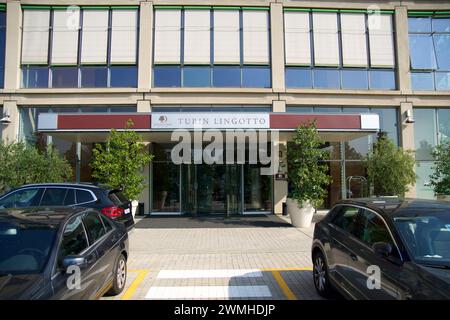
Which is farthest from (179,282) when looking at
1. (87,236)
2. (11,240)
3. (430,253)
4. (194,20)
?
(194,20)

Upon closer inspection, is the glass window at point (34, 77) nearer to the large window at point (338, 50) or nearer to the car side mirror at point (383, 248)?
the large window at point (338, 50)

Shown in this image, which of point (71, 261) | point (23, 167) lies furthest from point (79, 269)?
point (23, 167)

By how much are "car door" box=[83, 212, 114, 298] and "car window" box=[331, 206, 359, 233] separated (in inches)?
136

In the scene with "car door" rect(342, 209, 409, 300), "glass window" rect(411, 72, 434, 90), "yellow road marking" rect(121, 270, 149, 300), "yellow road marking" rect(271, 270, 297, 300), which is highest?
"glass window" rect(411, 72, 434, 90)

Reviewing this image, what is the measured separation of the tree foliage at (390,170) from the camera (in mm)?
13352

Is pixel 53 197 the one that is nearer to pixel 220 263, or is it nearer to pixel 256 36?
pixel 220 263

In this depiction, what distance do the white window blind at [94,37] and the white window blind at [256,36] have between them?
7.22 metres

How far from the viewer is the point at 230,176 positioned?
16125 millimetres

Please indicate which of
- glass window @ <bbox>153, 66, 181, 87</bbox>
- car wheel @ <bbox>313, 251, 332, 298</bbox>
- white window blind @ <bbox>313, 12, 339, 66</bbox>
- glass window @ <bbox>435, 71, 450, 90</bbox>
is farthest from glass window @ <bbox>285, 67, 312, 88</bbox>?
car wheel @ <bbox>313, 251, 332, 298</bbox>

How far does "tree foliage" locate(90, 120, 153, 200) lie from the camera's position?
11555 mm

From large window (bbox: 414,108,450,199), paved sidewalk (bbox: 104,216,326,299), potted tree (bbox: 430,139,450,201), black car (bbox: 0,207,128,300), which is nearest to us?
black car (bbox: 0,207,128,300)

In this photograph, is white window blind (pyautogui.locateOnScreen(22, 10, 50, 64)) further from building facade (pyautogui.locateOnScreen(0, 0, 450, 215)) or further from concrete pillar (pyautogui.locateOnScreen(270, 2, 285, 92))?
concrete pillar (pyautogui.locateOnScreen(270, 2, 285, 92))

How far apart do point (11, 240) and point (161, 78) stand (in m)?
13.7

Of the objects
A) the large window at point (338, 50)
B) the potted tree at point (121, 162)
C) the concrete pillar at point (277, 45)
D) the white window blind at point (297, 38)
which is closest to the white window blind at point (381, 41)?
the large window at point (338, 50)
